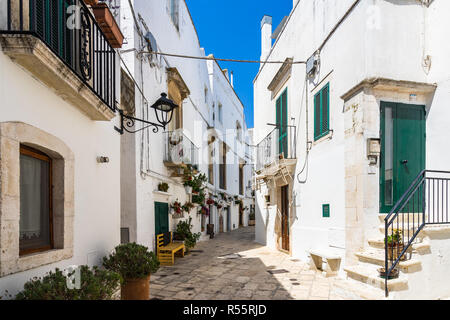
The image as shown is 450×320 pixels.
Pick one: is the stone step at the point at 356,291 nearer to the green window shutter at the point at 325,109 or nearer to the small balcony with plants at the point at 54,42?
the green window shutter at the point at 325,109

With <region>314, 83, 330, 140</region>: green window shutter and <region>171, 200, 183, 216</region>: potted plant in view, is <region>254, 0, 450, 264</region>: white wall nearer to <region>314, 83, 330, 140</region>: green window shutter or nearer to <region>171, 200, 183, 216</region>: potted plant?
<region>314, 83, 330, 140</region>: green window shutter

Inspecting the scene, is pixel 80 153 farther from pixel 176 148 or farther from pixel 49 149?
pixel 176 148

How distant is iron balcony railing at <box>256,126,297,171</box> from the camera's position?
9453 millimetres

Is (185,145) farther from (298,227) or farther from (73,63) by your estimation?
(73,63)

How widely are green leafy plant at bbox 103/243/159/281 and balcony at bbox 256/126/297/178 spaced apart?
555 centimetres

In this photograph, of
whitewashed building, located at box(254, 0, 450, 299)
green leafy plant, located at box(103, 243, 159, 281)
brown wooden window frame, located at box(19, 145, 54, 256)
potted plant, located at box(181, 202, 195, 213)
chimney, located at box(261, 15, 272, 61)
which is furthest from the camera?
chimney, located at box(261, 15, 272, 61)

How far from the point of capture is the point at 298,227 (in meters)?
8.88

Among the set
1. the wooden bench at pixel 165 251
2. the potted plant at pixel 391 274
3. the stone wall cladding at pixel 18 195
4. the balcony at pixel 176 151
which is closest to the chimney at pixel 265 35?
the balcony at pixel 176 151

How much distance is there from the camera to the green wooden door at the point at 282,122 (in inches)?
391

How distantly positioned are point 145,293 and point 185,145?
6503 millimetres

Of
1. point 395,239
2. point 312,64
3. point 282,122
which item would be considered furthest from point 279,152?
point 395,239

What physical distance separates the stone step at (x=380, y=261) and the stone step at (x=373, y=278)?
Result: 0.11m

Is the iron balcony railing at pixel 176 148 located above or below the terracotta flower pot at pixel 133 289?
above

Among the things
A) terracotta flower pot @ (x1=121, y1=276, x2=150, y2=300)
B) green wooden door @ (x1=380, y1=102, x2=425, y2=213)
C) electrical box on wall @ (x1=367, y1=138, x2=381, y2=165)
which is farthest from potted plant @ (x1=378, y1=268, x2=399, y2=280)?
terracotta flower pot @ (x1=121, y1=276, x2=150, y2=300)
